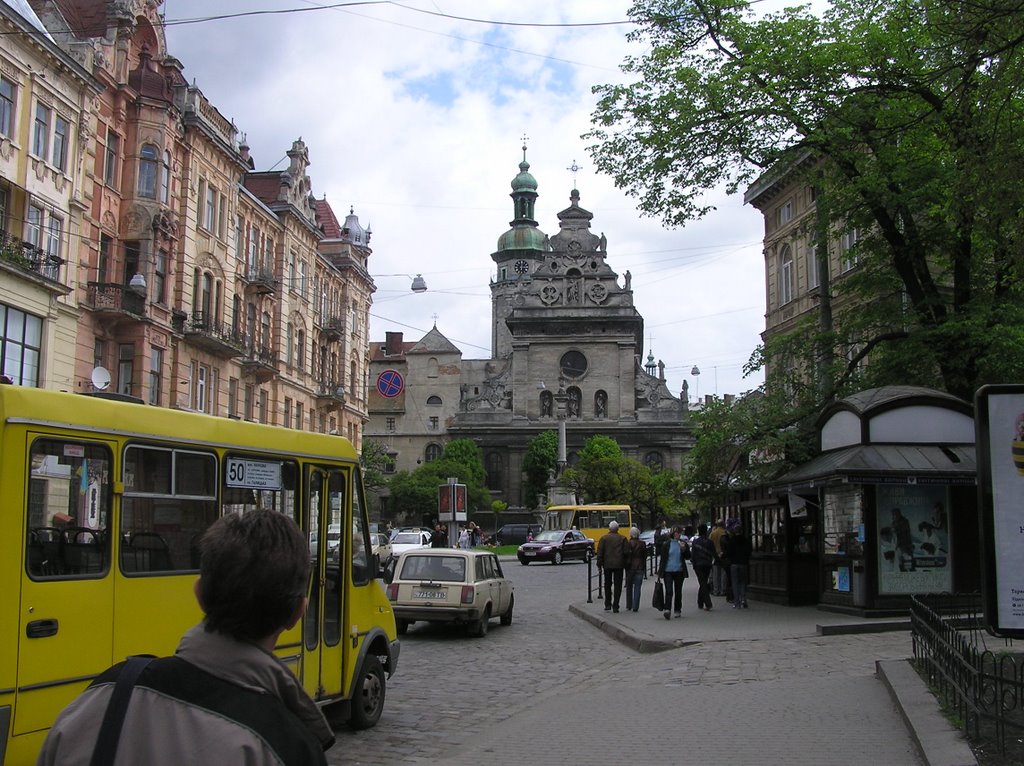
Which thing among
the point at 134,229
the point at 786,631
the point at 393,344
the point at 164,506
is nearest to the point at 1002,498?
the point at 164,506

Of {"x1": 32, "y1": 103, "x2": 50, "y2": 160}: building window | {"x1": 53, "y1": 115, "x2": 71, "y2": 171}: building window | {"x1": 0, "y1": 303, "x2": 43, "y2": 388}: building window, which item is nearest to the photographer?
{"x1": 0, "y1": 303, "x2": 43, "y2": 388}: building window

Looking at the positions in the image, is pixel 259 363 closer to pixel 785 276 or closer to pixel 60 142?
pixel 60 142

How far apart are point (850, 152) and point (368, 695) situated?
14.3m

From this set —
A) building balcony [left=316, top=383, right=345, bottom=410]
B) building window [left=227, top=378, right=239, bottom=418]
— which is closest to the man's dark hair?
building window [left=227, top=378, right=239, bottom=418]

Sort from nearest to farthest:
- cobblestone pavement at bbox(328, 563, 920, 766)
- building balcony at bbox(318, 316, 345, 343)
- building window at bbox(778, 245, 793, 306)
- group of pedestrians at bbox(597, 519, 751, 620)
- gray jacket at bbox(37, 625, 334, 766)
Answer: gray jacket at bbox(37, 625, 334, 766) < cobblestone pavement at bbox(328, 563, 920, 766) < group of pedestrians at bbox(597, 519, 751, 620) < building window at bbox(778, 245, 793, 306) < building balcony at bbox(318, 316, 345, 343)

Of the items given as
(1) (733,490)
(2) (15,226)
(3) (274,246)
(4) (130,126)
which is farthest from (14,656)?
(3) (274,246)

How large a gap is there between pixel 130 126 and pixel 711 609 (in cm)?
2261

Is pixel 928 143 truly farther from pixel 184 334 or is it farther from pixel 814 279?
pixel 184 334

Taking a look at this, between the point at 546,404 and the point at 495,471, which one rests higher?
the point at 546,404

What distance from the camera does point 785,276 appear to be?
44625 millimetres

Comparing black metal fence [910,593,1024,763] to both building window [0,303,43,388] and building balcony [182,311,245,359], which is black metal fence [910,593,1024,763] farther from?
building balcony [182,311,245,359]

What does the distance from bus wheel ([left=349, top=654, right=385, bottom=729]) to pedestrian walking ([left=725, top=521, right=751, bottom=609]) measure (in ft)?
41.0

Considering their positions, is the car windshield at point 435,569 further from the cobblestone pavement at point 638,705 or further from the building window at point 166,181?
the building window at point 166,181

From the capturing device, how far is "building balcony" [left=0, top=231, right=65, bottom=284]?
25078 mm
